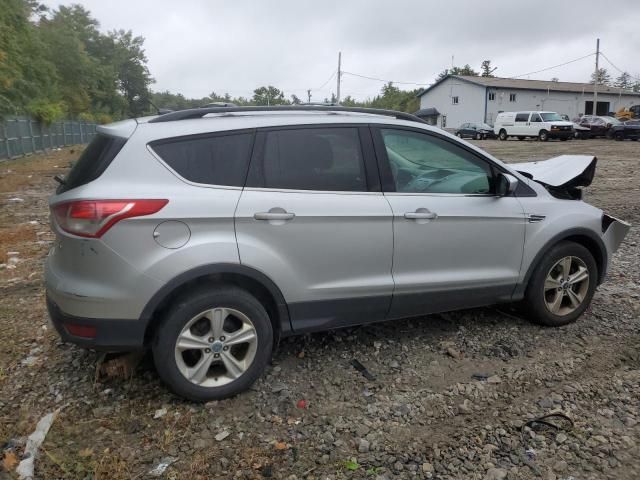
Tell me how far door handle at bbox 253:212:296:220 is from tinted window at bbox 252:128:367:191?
0.61 ft

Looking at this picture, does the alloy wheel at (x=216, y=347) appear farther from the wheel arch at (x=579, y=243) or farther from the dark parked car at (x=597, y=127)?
the dark parked car at (x=597, y=127)

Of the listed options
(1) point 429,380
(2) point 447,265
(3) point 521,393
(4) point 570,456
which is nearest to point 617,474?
(4) point 570,456

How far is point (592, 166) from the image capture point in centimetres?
455

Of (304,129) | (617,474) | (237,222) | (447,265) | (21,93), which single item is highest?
(21,93)

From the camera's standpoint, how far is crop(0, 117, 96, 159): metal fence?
20062 millimetres

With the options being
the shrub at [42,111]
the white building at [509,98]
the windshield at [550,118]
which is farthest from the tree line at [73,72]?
the windshield at [550,118]

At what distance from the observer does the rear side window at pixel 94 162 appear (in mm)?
2910

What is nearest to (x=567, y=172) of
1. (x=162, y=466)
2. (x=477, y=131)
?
(x=162, y=466)

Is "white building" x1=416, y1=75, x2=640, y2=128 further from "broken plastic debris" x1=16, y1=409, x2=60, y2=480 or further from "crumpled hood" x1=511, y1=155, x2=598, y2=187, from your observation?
"broken plastic debris" x1=16, y1=409, x2=60, y2=480

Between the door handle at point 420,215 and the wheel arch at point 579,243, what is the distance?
104cm

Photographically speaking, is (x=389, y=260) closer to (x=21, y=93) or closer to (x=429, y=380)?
(x=429, y=380)

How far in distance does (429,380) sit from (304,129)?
1844mm

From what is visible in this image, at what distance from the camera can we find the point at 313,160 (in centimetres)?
334

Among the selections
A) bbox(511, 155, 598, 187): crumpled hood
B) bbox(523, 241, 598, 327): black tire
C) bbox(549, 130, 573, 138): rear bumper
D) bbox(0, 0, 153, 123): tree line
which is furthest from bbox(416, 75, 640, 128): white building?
bbox(523, 241, 598, 327): black tire
